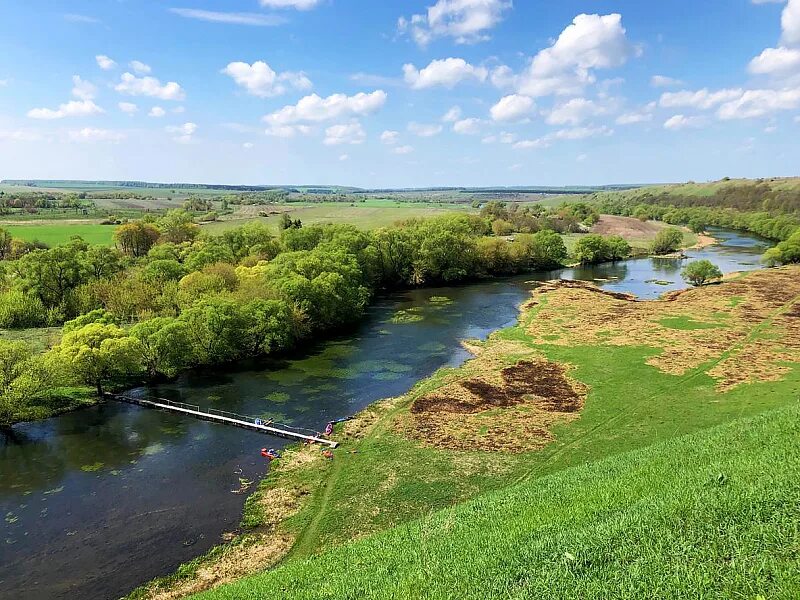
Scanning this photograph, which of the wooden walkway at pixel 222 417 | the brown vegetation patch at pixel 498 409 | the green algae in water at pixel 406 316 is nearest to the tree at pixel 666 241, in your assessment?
the green algae in water at pixel 406 316

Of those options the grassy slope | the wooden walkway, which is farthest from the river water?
the grassy slope

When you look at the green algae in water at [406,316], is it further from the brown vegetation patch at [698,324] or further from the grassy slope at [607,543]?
the grassy slope at [607,543]

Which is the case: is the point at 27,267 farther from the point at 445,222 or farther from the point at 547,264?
the point at 547,264

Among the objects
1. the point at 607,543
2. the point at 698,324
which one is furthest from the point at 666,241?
the point at 607,543

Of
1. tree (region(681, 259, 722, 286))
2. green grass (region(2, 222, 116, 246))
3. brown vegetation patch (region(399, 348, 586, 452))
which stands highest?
green grass (region(2, 222, 116, 246))

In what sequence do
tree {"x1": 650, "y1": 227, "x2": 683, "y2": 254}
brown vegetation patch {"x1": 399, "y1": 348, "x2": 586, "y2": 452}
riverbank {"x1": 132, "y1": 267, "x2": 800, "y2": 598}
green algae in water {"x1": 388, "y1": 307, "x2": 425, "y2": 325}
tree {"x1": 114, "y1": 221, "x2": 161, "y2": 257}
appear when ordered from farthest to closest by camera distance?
tree {"x1": 650, "y1": 227, "x2": 683, "y2": 254}
tree {"x1": 114, "y1": 221, "x2": 161, "y2": 257}
green algae in water {"x1": 388, "y1": 307, "x2": 425, "y2": 325}
brown vegetation patch {"x1": 399, "y1": 348, "x2": 586, "y2": 452}
riverbank {"x1": 132, "y1": 267, "x2": 800, "y2": 598}

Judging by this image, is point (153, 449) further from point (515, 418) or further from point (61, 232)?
point (61, 232)

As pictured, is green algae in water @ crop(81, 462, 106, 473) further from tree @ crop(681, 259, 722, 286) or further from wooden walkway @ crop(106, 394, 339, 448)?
tree @ crop(681, 259, 722, 286)
